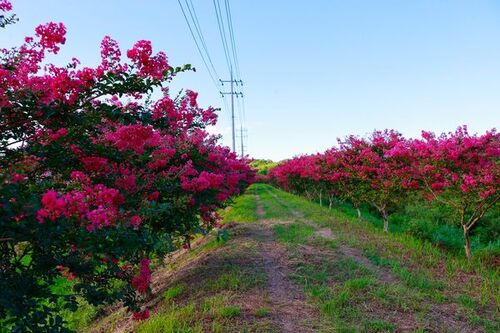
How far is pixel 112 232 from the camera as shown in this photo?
7.26 ft

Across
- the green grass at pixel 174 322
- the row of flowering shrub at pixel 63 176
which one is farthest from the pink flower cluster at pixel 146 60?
the green grass at pixel 174 322

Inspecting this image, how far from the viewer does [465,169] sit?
7082mm

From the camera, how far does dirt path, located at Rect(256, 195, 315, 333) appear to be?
12.9ft

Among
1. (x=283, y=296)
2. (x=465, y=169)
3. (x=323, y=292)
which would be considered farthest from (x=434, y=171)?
(x=283, y=296)

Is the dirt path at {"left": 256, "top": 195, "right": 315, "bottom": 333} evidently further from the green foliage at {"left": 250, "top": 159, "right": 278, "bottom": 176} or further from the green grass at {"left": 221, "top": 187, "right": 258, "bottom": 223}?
the green foliage at {"left": 250, "top": 159, "right": 278, "bottom": 176}

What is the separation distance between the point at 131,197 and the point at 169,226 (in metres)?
1.53

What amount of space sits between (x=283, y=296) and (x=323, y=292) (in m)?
0.48

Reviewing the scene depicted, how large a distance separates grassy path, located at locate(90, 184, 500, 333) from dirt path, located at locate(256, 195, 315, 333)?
0.01m

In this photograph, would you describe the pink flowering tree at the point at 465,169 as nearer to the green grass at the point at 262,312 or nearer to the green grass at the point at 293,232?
the green grass at the point at 293,232

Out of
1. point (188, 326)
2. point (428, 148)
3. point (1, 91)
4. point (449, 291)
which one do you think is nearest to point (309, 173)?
point (428, 148)

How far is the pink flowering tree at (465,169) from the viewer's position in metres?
6.48

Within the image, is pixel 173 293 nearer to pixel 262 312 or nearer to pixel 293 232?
pixel 262 312

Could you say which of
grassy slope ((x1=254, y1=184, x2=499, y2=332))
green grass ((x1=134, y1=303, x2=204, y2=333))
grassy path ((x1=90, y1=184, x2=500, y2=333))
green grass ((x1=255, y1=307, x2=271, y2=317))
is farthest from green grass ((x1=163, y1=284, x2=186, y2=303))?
grassy slope ((x1=254, y1=184, x2=499, y2=332))

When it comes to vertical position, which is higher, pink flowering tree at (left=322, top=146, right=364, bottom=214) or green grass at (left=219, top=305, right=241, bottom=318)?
pink flowering tree at (left=322, top=146, right=364, bottom=214)
